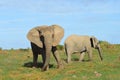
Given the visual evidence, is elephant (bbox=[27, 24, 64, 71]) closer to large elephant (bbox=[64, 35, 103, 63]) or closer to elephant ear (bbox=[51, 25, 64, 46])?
elephant ear (bbox=[51, 25, 64, 46])

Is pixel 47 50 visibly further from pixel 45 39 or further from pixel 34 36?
pixel 34 36

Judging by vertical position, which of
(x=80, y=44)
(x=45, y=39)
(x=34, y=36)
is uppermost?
(x=34, y=36)

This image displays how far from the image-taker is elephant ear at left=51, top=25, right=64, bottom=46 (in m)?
22.5

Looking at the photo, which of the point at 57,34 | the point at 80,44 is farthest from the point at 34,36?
the point at 80,44

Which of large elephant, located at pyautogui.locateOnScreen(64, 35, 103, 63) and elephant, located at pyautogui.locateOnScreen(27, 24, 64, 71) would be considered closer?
elephant, located at pyautogui.locateOnScreen(27, 24, 64, 71)

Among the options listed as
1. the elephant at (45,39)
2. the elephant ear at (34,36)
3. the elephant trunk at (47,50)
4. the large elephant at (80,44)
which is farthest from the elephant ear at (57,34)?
the large elephant at (80,44)

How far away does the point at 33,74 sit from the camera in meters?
20.3

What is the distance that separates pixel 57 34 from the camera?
22.7m

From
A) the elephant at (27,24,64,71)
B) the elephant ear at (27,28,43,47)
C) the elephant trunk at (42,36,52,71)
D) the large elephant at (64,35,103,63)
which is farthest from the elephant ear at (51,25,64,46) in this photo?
the large elephant at (64,35,103,63)

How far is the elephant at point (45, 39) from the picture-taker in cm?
2190

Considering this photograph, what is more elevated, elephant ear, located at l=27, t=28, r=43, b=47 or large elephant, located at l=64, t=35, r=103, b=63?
elephant ear, located at l=27, t=28, r=43, b=47

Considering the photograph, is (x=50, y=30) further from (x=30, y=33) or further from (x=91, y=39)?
(x=91, y=39)

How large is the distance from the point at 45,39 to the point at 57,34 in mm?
921

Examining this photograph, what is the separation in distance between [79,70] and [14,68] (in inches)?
163
